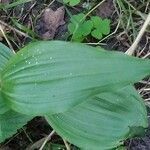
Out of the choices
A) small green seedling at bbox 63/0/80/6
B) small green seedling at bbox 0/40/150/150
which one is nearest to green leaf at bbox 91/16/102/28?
small green seedling at bbox 63/0/80/6

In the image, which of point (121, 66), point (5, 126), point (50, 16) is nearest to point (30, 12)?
point (50, 16)

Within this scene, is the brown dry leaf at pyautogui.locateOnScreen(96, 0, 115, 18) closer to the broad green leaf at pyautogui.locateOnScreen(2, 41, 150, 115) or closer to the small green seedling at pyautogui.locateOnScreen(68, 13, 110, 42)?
the small green seedling at pyautogui.locateOnScreen(68, 13, 110, 42)

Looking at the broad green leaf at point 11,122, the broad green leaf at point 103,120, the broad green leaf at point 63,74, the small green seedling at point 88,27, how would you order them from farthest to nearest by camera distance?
the small green seedling at point 88,27, the broad green leaf at point 11,122, the broad green leaf at point 103,120, the broad green leaf at point 63,74

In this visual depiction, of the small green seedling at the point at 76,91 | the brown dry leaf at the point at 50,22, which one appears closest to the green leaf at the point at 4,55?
the small green seedling at the point at 76,91

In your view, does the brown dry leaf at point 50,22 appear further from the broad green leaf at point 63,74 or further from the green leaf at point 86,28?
the broad green leaf at point 63,74

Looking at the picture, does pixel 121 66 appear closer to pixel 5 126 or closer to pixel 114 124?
pixel 114 124

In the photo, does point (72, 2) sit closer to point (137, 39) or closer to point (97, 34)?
point (97, 34)
